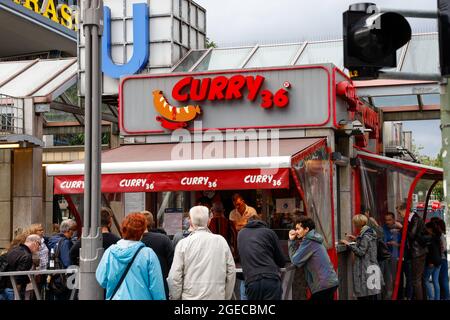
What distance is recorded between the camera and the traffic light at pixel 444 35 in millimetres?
5797

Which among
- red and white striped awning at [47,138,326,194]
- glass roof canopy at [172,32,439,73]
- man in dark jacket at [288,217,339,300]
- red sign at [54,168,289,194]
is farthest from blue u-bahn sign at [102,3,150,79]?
man in dark jacket at [288,217,339,300]

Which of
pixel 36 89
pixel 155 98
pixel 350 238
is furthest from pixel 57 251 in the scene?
pixel 36 89

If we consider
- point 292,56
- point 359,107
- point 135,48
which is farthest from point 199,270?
point 292,56

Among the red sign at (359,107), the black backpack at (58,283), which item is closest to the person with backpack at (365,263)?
the red sign at (359,107)

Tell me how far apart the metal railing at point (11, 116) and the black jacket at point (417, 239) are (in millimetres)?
10008

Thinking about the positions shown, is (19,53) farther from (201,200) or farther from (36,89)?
(201,200)

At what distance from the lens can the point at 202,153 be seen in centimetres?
1391

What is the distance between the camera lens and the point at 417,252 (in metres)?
14.0

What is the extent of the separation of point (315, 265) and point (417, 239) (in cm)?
522

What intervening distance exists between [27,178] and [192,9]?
6423 millimetres

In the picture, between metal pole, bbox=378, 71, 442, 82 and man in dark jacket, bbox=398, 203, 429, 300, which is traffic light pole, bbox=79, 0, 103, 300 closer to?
metal pole, bbox=378, 71, 442, 82

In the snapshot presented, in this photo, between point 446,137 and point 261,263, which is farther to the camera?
point 261,263

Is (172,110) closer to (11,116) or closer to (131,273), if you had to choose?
(11,116)

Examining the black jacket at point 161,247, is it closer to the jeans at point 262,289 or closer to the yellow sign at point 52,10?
the jeans at point 262,289
